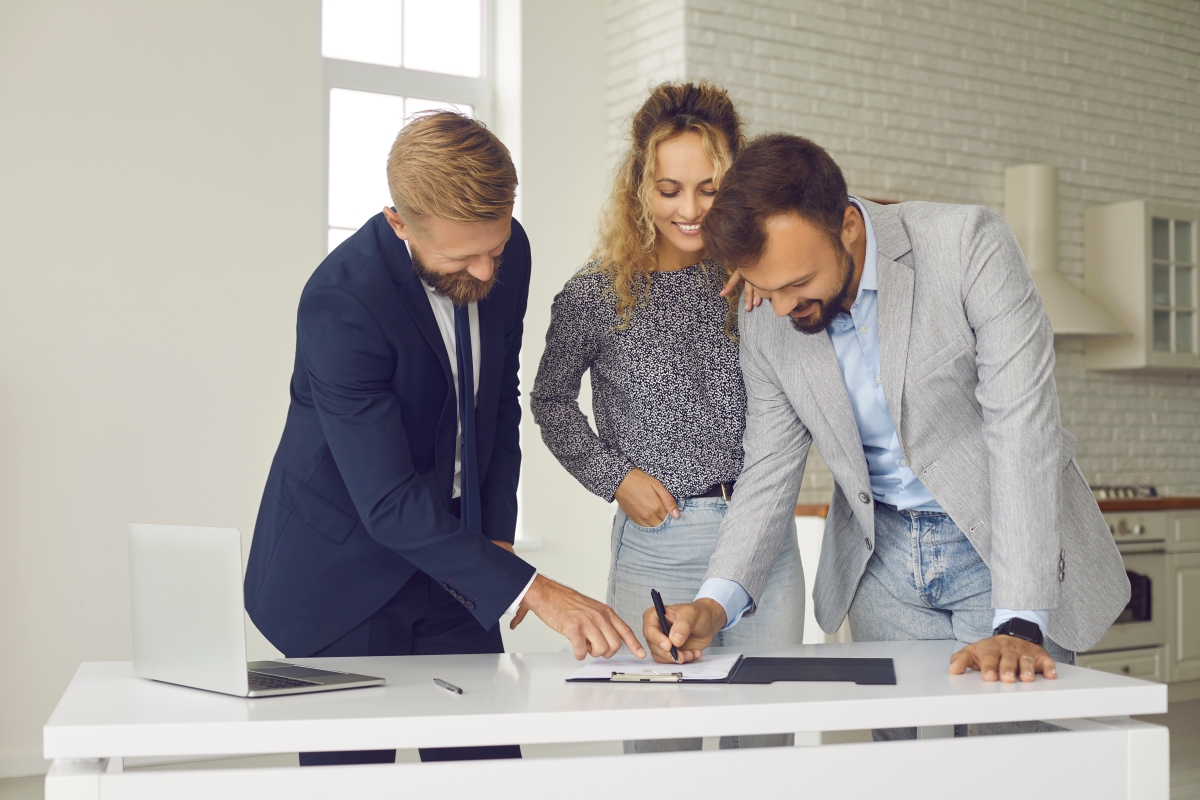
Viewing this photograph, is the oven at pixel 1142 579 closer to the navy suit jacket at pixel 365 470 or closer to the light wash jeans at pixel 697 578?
the light wash jeans at pixel 697 578

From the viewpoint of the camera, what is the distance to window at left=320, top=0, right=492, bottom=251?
15.7ft

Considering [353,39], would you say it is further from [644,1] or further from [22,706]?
[22,706]

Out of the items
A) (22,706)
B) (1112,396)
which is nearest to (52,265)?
(22,706)

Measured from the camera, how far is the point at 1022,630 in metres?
1.68

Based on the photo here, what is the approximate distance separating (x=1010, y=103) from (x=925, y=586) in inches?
186

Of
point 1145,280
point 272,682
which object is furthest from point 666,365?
point 1145,280

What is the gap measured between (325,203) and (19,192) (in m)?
1.14

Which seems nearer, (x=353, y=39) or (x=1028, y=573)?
(x=1028, y=573)

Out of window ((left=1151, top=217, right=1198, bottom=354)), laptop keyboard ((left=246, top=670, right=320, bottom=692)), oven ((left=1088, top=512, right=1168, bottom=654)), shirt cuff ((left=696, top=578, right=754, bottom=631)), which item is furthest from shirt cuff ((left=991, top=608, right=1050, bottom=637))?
window ((left=1151, top=217, right=1198, bottom=354))

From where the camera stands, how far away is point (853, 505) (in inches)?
75.1

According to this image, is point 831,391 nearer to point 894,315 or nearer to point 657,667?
point 894,315

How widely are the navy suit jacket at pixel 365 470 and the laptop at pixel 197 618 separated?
228 mm

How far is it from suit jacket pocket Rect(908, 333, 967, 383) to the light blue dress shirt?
0.21ft

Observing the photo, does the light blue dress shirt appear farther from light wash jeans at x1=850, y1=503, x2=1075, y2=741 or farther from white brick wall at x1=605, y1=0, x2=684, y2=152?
white brick wall at x1=605, y1=0, x2=684, y2=152
